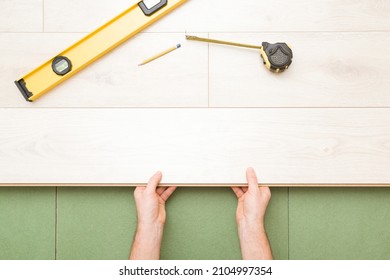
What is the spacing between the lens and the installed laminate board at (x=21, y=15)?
964 millimetres

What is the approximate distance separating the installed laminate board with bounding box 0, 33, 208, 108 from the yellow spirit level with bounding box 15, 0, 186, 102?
0.02m

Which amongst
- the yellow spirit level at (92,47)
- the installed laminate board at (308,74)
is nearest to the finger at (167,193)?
the installed laminate board at (308,74)

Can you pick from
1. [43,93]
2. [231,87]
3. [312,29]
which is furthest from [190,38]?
[43,93]

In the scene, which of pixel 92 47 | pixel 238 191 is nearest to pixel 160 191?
pixel 238 191

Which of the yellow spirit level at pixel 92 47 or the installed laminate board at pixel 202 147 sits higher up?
the yellow spirit level at pixel 92 47

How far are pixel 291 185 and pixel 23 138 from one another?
0.83m

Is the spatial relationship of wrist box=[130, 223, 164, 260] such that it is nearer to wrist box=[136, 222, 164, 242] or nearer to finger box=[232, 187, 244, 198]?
wrist box=[136, 222, 164, 242]

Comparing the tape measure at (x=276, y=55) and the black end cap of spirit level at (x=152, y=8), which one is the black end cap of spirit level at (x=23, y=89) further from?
the tape measure at (x=276, y=55)

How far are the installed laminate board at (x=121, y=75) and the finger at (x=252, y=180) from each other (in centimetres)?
24

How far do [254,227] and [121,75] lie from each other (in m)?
0.63

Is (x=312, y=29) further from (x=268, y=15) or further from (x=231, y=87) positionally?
(x=231, y=87)

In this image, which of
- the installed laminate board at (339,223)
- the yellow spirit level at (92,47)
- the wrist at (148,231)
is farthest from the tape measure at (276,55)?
the wrist at (148,231)

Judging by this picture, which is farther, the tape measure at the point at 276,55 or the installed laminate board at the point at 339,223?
the installed laminate board at the point at 339,223

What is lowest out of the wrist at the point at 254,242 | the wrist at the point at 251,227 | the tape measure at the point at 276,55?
the wrist at the point at 254,242
